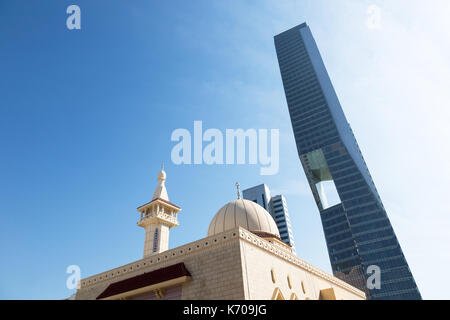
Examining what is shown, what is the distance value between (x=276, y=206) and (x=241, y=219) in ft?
327

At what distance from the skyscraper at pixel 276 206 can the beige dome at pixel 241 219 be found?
91.1 meters

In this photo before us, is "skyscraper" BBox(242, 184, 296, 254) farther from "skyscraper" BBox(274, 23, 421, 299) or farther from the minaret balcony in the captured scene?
the minaret balcony

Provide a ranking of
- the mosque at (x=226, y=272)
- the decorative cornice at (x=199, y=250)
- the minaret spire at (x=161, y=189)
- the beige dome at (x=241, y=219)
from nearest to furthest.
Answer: the mosque at (x=226, y=272)
the decorative cornice at (x=199, y=250)
the beige dome at (x=241, y=219)
the minaret spire at (x=161, y=189)

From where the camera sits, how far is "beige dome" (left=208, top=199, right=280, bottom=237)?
21266mm

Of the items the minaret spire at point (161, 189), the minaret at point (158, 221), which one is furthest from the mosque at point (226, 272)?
the minaret spire at point (161, 189)

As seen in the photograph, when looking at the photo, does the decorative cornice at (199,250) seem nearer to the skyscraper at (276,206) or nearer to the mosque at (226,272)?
the mosque at (226,272)

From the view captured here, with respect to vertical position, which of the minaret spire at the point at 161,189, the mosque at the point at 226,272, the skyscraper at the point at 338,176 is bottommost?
the mosque at the point at 226,272

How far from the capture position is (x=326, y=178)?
98188 millimetres

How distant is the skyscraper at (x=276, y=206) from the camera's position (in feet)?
370

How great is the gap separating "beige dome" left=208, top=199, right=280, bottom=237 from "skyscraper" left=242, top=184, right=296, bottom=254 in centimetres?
9111
